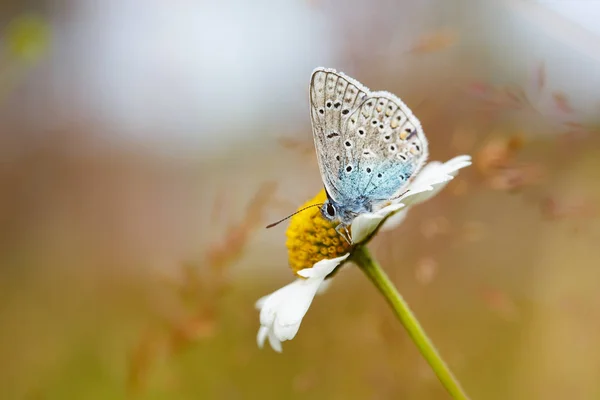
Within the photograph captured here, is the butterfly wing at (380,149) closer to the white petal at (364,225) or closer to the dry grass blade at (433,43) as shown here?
the white petal at (364,225)

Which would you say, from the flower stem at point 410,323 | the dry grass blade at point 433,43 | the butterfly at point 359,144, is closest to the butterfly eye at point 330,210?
the butterfly at point 359,144

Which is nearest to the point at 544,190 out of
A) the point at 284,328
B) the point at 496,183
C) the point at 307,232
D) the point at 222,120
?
the point at 496,183

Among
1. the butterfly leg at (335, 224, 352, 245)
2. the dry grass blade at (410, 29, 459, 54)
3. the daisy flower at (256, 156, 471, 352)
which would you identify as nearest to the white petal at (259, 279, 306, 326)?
the daisy flower at (256, 156, 471, 352)

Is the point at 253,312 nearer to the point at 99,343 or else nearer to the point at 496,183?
the point at 99,343

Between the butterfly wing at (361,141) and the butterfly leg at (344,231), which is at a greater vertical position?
the butterfly wing at (361,141)

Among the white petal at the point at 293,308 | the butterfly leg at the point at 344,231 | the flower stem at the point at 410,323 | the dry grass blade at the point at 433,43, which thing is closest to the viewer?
the flower stem at the point at 410,323

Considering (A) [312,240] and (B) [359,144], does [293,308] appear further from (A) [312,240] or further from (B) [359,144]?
(B) [359,144]

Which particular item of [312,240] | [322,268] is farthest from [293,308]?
[312,240]
